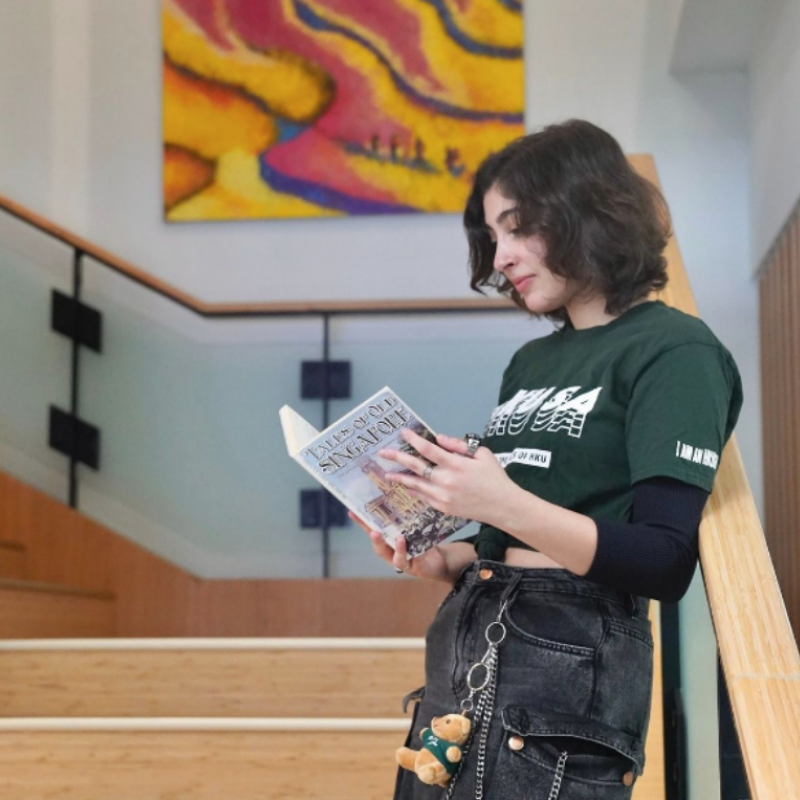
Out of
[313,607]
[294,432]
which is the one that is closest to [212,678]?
[313,607]

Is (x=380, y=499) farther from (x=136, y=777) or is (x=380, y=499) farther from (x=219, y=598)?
(x=219, y=598)

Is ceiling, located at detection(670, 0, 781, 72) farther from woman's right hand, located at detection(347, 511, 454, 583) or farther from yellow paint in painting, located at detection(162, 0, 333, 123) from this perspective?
woman's right hand, located at detection(347, 511, 454, 583)

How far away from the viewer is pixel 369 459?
1.32 metres

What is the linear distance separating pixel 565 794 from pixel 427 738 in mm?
151

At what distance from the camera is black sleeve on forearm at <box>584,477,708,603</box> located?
1140 millimetres

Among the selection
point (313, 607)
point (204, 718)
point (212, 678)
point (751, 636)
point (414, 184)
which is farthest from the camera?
point (414, 184)

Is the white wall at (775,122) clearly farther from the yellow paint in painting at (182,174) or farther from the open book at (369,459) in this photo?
the open book at (369,459)

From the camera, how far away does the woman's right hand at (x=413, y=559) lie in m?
Result: 1.42

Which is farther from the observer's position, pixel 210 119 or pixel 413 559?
pixel 210 119

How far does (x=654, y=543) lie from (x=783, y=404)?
3125 mm

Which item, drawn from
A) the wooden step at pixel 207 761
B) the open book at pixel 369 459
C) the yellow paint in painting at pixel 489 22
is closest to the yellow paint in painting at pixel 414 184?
the yellow paint in painting at pixel 489 22

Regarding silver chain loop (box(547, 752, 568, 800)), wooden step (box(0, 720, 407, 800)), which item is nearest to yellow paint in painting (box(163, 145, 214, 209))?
wooden step (box(0, 720, 407, 800))

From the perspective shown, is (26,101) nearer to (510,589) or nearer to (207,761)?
(207,761)

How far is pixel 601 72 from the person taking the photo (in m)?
4.92
